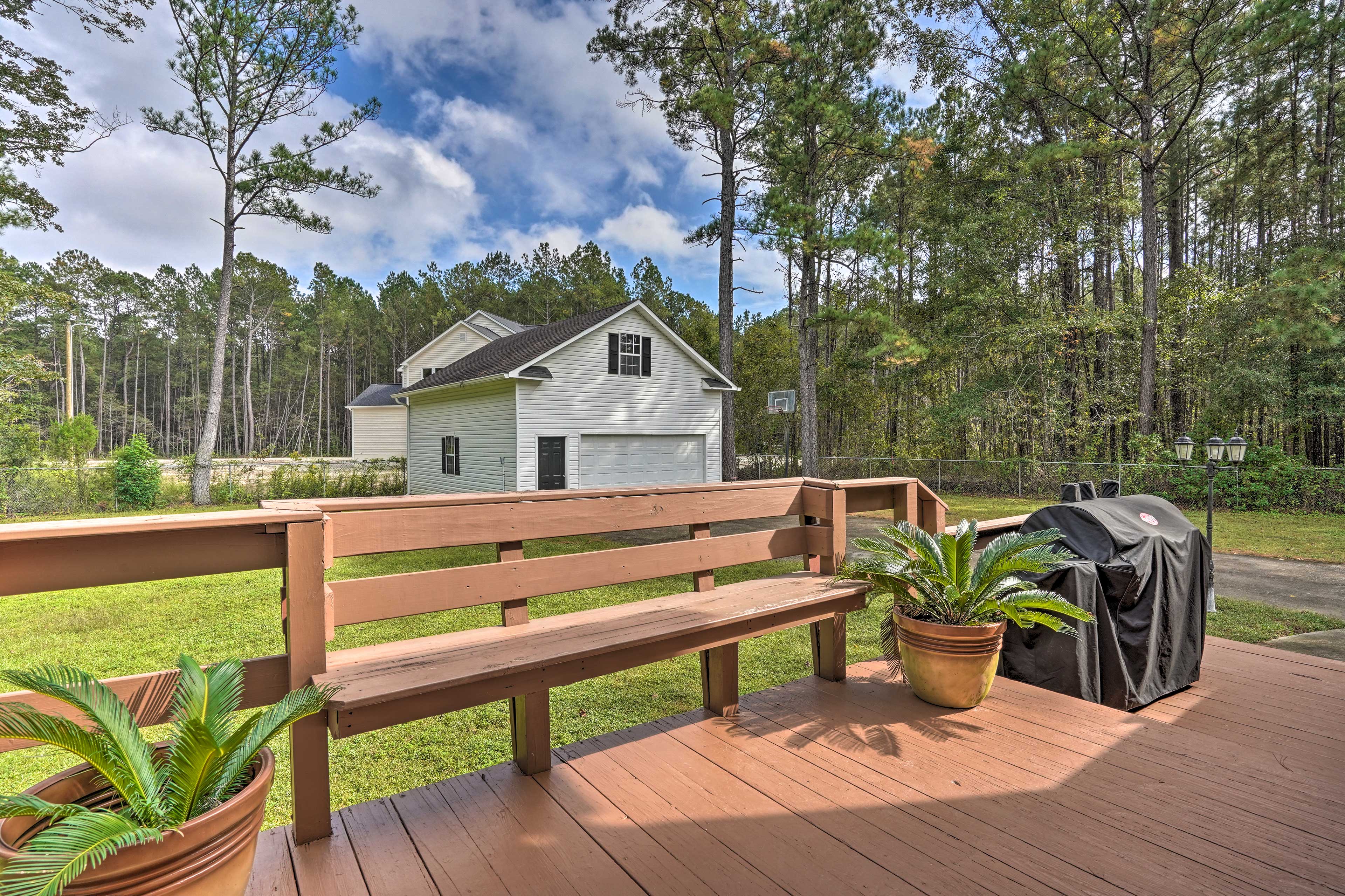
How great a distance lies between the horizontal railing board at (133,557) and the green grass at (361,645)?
145cm

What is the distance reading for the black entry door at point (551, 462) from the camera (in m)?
12.3

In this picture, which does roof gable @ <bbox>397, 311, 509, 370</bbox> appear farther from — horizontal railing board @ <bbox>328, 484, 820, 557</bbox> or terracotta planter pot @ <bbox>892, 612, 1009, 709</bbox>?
terracotta planter pot @ <bbox>892, 612, 1009, 709</bbox>

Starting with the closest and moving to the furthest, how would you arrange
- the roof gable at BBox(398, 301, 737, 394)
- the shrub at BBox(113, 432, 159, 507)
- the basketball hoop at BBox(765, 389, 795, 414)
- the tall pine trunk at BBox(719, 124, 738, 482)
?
the roof gable at BBox(398, 301, 737, 394), the shrub at BBox(113, 432, 159, 507), the tall pine trunk at BBox(719, 124, 738, 482), the basketball hoop at BBox(765, 389, 795, 414)

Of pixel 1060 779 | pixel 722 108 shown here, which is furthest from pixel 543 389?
pixel 1060 779

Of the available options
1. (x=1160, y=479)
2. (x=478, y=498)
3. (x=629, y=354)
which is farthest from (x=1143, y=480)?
(x=478, y=498)

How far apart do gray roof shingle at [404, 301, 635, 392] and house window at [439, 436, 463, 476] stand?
141cm

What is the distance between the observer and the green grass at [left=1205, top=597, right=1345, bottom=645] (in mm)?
4598

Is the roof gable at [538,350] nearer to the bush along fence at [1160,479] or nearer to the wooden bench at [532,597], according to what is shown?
the bush along fence at [1160,479]

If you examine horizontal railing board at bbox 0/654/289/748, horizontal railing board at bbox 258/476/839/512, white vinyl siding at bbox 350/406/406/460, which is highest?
white vinyl siding at bbox 350/406/406/460

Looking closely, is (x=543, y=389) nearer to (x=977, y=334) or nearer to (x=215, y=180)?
(x=215, y=180)

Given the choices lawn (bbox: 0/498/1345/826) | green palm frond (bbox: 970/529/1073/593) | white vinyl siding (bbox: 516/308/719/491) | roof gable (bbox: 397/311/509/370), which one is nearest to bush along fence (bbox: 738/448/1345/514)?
lawn (bbox: 0/498/1345/826)

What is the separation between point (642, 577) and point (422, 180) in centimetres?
2256

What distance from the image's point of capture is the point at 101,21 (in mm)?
10758

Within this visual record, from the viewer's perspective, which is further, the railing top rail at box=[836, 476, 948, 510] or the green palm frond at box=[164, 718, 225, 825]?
the railing top rail at box=[836, 476, 948, 510]
